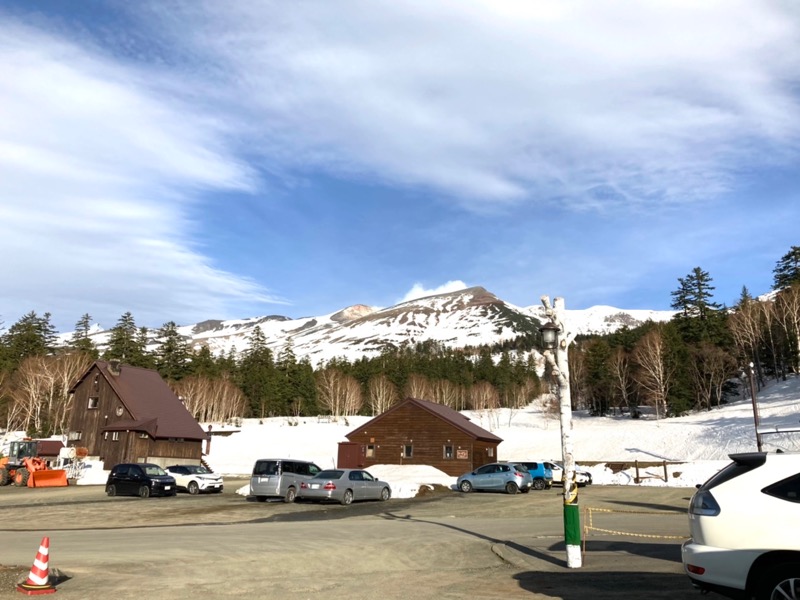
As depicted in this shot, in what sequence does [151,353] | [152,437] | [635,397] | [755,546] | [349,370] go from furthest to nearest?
[349,370] < [151,353] < [635,397] < [152,437] < [755,546]

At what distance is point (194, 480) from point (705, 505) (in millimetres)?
33868

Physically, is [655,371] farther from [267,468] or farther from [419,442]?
[267,468]

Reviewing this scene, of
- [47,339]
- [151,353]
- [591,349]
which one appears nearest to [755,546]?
[591,349]

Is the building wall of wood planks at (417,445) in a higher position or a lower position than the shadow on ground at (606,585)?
higher

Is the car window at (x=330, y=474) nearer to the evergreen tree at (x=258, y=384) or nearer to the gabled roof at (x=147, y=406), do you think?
the gabled roof at (x=147, y=406)

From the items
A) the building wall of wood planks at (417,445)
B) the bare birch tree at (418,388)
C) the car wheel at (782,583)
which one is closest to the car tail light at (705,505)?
the car wheel at (782,583)

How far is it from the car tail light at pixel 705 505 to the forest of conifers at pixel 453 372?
49.9 metres

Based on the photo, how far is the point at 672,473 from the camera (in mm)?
43500

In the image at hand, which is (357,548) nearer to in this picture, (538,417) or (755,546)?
(755,546)

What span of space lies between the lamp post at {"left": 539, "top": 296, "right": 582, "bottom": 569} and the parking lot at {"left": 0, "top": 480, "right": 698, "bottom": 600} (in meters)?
0.53

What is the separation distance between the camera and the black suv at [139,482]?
32.1 metres

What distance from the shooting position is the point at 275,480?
2841cm

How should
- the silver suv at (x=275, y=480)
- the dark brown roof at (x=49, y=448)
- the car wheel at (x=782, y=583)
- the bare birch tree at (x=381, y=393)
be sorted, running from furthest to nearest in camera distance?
1. the bare birch tree at (x=381, y=393)
2. the dark brown roof at (x=49, y=448)
3. the silver suv at (x=275, y=480)
4. the car wheel at (x=782, y=583)

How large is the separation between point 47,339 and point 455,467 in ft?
322
